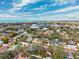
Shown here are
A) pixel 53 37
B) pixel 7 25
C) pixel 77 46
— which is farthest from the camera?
pixel 7 25

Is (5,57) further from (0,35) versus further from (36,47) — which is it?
(0,35)

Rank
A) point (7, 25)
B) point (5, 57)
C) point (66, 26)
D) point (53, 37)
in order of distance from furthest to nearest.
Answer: point (66, 26) → point (7, 25) → point (53, 37) → point (5, 57)

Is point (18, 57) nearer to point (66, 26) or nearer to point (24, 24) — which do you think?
point (24, 24)

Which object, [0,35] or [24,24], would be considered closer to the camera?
[0,35]

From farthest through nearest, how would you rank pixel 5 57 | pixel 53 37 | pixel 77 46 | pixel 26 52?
pixel 53 37 → pixel 77 46 → pixel 26 52 → pixel 5 57

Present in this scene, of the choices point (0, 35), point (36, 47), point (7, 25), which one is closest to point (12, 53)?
point (36, 47)

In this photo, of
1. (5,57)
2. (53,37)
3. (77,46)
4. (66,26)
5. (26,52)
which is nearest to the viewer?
(5,57)

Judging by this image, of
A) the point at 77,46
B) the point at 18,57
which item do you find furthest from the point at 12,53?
the point at 77,46

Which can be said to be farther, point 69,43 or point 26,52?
point 69,43
